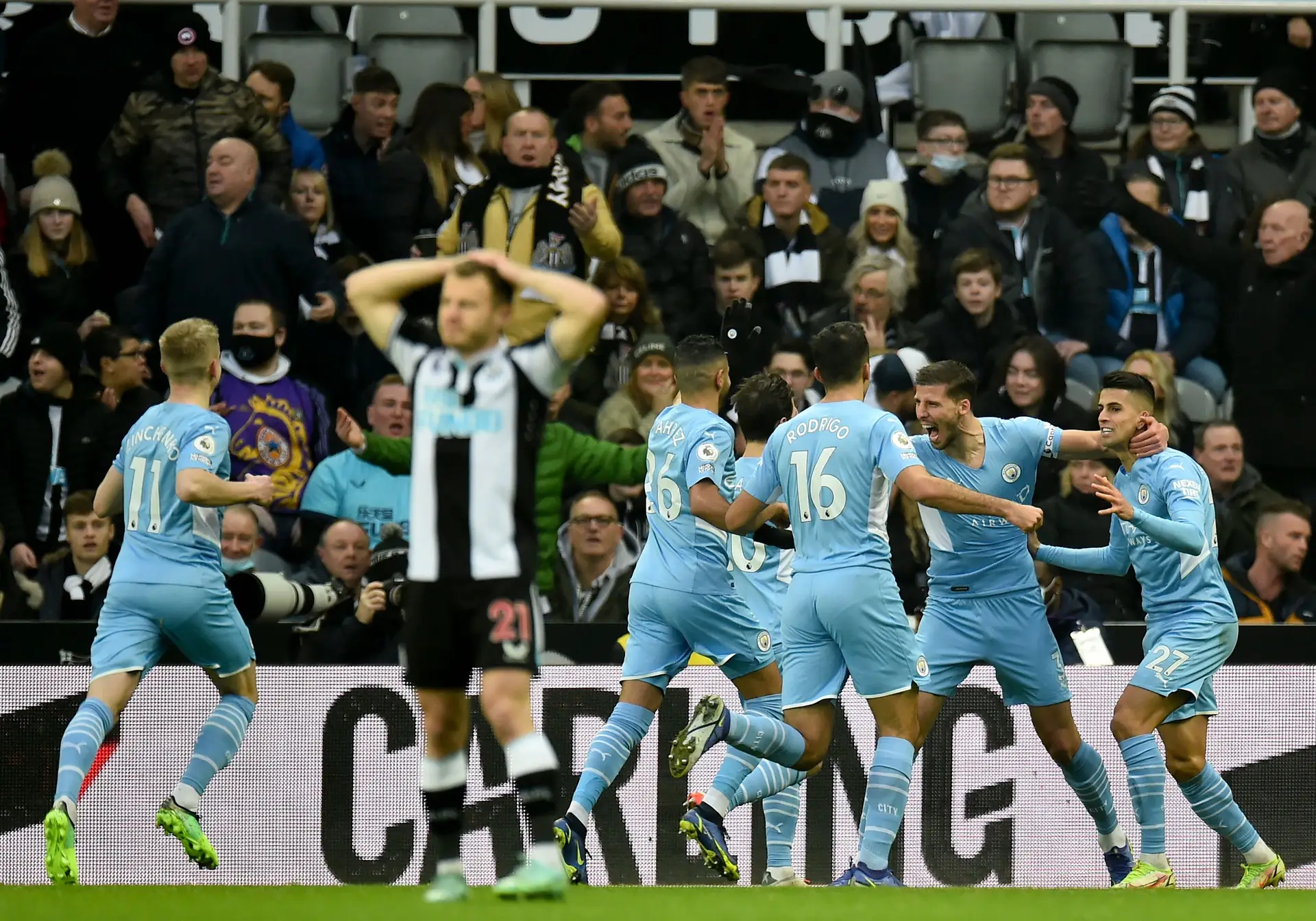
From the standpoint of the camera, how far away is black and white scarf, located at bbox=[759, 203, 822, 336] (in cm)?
1178

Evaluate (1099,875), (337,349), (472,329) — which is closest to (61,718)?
(337,349)

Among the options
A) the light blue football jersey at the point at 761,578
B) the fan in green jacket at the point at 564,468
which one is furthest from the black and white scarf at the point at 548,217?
the light blue football jersey at the point at 761,578

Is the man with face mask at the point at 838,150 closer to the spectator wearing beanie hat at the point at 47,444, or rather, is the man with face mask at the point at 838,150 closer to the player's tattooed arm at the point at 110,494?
the spectator wearing beanie hat at the point at 47,444

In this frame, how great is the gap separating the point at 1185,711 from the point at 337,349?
572cm

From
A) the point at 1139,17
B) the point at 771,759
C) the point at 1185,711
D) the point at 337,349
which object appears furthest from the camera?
the point at 1139,17

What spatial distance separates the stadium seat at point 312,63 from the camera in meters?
12.2

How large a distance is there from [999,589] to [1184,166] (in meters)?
4.72

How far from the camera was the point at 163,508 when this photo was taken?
867 cm

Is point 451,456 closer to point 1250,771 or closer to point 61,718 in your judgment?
point 61,718

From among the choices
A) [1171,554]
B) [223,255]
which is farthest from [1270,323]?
[223,255]

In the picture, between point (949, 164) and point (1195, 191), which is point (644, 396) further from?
point (1195, 191)

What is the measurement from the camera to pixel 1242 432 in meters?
11.6

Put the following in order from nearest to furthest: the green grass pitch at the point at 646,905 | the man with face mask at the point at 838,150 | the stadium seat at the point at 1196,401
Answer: the green grass pitch at the point at 646,905
the stadium seat at the point at 1196,401
the man with face mask at the point at 838,150

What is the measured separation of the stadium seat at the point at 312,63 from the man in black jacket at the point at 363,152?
35 cm
